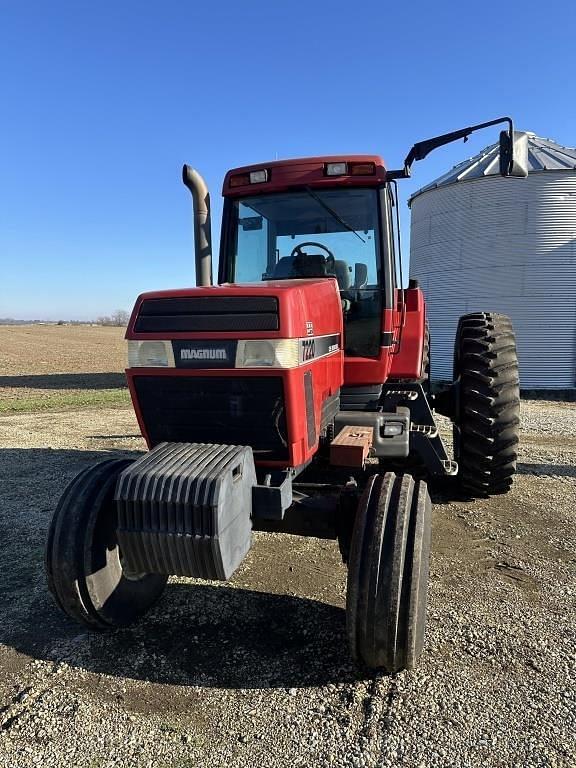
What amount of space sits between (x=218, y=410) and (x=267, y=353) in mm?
408

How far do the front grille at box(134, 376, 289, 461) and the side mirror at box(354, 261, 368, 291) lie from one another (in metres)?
1.67

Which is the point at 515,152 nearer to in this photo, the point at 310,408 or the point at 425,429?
the point at 310,408

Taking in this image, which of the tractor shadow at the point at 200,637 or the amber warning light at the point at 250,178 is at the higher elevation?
the amber warning light at the point at 250,178

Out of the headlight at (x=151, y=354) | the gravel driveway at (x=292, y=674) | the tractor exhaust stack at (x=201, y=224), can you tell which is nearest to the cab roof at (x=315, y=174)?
the tractor exhaust stack at (x=201, y=224)

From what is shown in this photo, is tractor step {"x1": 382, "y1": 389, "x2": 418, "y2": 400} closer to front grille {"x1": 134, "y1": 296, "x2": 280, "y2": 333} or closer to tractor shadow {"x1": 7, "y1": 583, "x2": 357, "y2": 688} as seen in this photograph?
tractor shadow {"x1": 7, "y1": 583, "x2": 357, "y2": 688}

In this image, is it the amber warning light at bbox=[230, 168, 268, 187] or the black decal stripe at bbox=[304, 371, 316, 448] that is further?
the amber warning light at bbox=[230, 168, 268, 187]

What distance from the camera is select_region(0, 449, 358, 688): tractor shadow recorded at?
269 centimetres

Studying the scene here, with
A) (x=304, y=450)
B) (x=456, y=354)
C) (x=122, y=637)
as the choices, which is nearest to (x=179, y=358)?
(x=304, y=450)

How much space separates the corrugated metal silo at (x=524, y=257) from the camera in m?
13.6

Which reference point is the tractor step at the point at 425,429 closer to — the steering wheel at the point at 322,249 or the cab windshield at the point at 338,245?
the cab windshield at the point at 338,245

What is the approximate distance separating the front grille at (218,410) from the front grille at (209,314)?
0.83 feet

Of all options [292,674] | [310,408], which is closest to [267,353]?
[310,408]

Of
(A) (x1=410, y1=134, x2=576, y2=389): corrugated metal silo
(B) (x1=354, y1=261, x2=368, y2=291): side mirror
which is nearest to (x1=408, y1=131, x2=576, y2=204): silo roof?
(A) (x1=410, y1=134, x2=576, y2=389): corrugated metal silo

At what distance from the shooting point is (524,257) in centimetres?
1370
